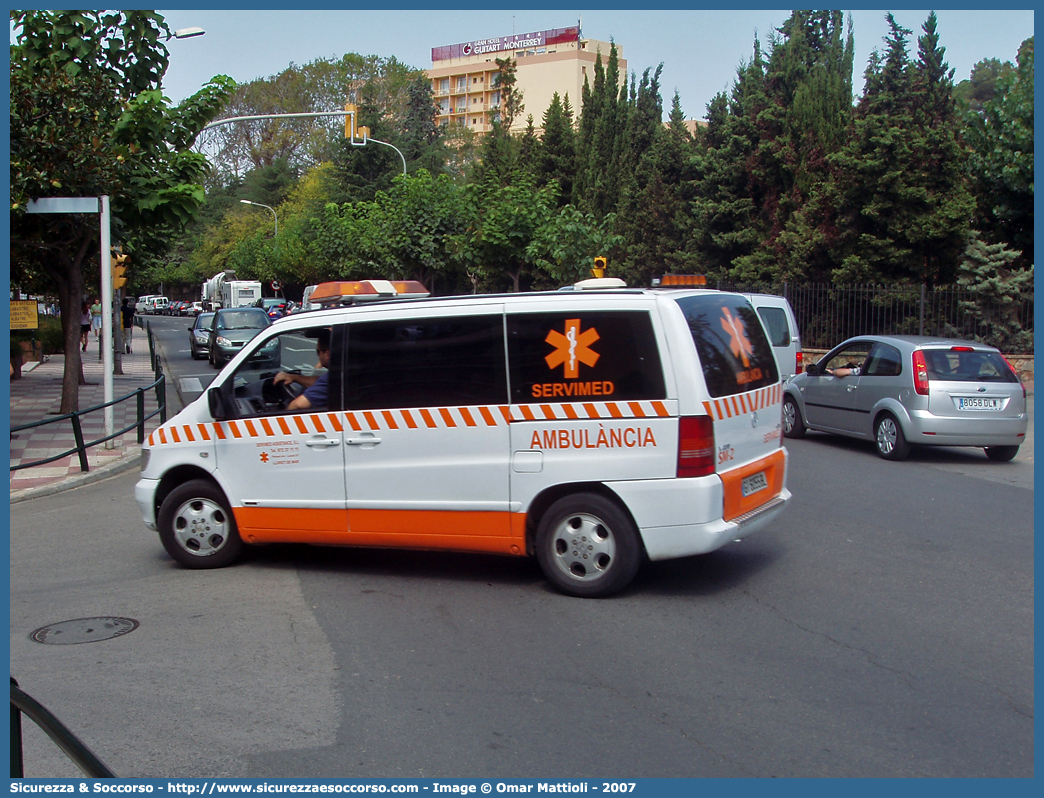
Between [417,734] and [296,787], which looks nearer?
[296,787]

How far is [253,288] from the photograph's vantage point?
55.2 m

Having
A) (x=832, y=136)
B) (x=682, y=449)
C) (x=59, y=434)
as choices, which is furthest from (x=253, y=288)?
(x=682, y=449)

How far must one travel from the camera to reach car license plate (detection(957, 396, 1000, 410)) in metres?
11.7

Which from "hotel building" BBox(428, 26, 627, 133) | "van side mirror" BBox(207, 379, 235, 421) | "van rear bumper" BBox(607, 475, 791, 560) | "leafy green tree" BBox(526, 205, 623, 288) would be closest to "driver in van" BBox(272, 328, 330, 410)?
"van side mirror" BBox(207, 379, 235, 421)

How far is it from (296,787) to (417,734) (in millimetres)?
607

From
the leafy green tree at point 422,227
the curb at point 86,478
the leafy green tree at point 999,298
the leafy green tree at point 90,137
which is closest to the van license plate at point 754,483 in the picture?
the curb at point 86,478

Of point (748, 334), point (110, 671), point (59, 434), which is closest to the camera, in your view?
point (110, 671)

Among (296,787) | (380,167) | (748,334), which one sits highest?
(380,167)

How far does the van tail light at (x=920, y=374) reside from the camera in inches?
464

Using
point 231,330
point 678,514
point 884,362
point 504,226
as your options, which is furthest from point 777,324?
point 231,330

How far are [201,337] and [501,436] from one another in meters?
27.7

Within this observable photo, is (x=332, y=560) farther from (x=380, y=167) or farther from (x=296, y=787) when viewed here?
(x=380, y=167)

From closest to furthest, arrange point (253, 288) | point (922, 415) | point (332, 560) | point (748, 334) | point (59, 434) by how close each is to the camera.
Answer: point (748, 334) → point (332, 560) → point (922, 415) → point (59, 434) → point (253, 288)

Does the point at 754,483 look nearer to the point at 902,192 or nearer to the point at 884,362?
the point at 884,362
